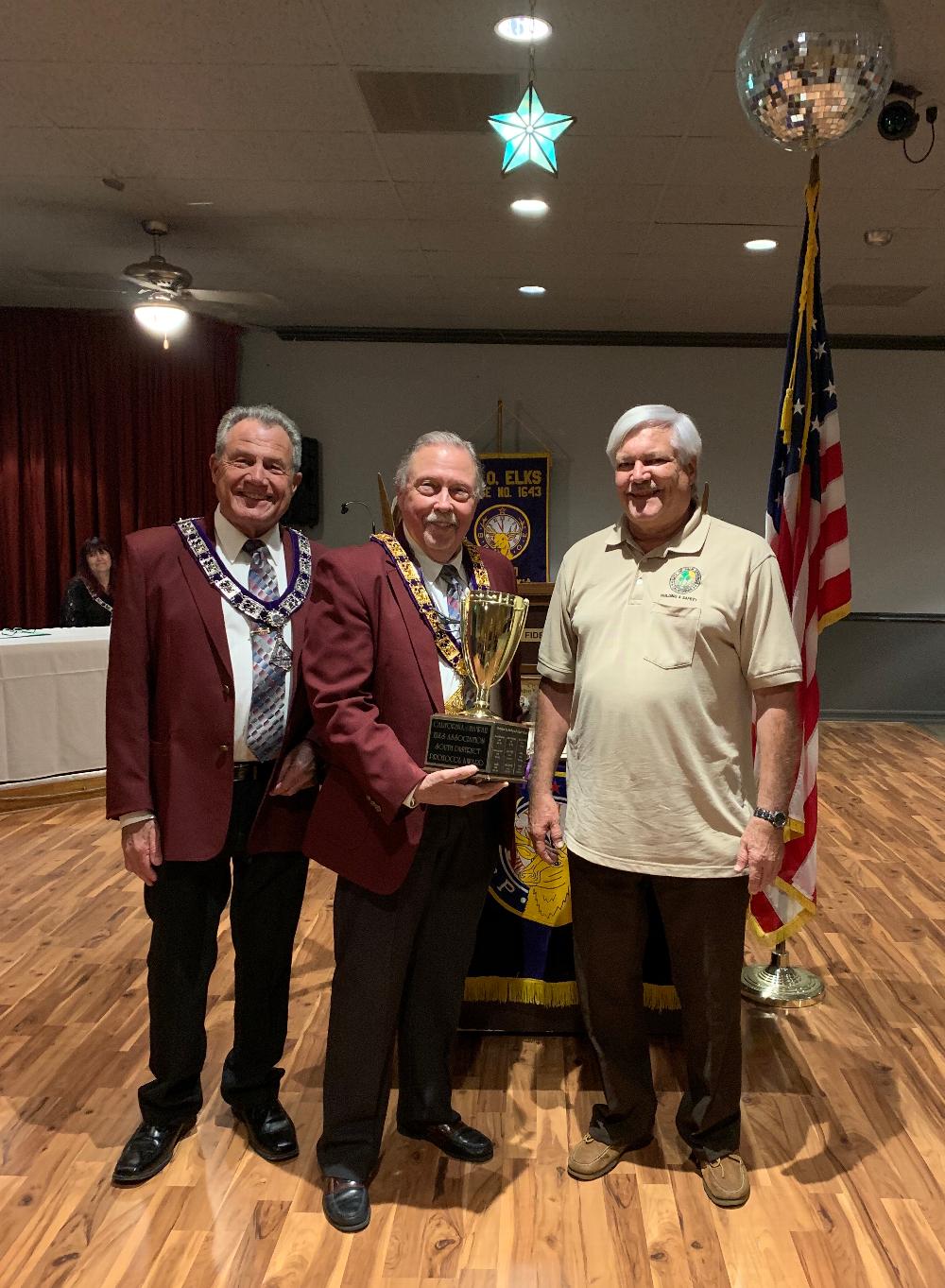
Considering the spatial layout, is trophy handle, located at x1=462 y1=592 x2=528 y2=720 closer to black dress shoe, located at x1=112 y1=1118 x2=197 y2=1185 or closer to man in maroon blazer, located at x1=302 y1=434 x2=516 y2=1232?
man in maroon blazer, located at x1=302 y1=434 x2=516 y2=1232

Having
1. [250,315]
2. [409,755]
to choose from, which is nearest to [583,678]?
[409,755]

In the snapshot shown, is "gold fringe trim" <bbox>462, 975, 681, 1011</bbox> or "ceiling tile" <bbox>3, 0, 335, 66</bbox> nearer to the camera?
"gold fringe trim" <bbox>462, 975, 681, 1011</bbox>

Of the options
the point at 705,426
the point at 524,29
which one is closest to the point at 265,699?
the point at 524,29

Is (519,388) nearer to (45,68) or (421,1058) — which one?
(45,68)

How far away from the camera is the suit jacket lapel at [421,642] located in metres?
1.89

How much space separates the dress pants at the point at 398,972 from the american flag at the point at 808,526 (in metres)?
1.05

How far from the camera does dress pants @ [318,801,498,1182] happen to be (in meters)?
1.96

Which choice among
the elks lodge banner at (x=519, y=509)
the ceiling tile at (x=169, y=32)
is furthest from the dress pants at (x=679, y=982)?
the elks lodge banner at (x=519, y=509)

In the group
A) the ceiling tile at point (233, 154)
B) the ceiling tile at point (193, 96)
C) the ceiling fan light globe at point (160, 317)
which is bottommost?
the ceiling fan light globe at point (160, 317)

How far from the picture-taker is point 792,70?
2105 millimetres

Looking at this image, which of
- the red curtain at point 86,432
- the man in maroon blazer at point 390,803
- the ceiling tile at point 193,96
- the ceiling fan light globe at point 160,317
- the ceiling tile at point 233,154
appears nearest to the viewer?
the man in maroon blazer at point 390,803

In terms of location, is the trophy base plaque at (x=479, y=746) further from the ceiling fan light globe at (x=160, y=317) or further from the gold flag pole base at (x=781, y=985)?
the ceiling fan light globe at (x=160, y=317)

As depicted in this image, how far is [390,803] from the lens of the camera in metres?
1.82

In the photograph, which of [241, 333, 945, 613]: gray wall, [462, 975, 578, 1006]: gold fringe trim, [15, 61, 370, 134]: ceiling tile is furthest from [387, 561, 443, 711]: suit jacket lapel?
[241, 333, 945, 613]: gray wall
